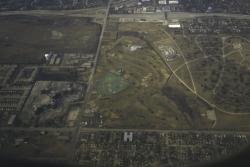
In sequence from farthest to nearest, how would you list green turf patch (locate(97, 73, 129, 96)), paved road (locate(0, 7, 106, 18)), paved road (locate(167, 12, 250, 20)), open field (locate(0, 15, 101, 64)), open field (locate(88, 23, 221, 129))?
paved road (locate(0, 7, 106, 18)), paved road (locate(167, 12, 250, 20)), open field (locate(0, 15, 101, 64)), green turf patch (locate(97, 73, 129, 96)), open field (locate(88, 23, 221, 129))

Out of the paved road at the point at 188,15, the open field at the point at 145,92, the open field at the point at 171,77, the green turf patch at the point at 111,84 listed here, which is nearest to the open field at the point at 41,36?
the open field at the point at 171,77

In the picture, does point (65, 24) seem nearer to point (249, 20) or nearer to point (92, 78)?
point (92, 78)

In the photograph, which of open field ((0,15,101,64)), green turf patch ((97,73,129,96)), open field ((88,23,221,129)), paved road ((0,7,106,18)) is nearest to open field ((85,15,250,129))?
open field ((88,23,221,129))

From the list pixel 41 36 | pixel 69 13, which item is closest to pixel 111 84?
pixel 41 36

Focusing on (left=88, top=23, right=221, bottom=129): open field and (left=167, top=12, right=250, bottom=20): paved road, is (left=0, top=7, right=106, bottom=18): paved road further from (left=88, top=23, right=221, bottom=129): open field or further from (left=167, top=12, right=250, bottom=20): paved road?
(left=167, top=12, right=250, bottom=20): paved road

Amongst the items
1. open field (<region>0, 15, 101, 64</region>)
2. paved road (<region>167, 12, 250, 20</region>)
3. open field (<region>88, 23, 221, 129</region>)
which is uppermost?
paved road (<region>167, 12, 250, 20</region>)

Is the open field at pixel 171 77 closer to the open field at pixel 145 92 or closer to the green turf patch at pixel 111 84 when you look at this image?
the open field at pixel 145 92

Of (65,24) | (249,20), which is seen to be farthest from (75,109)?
(249,20)

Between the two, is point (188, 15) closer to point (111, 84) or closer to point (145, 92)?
point (145, 92)
